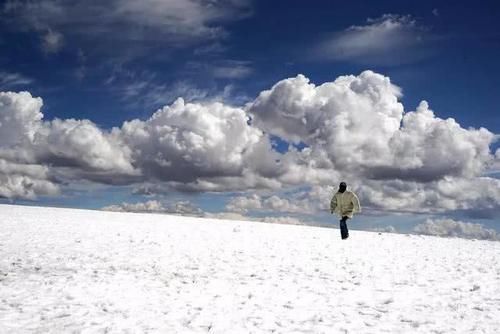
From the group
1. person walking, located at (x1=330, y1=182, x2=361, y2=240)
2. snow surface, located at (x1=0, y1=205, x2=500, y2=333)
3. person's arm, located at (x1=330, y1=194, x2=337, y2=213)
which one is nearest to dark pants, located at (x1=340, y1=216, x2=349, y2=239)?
person walking, located at (x1=330, y1=182, x2=361, y2=240)

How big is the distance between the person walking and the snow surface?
331cm

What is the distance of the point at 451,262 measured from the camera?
1609cm

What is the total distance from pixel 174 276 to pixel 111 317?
161 inches

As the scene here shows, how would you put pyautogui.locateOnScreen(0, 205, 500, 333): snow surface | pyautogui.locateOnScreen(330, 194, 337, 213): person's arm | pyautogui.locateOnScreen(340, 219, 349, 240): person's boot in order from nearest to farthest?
1. pyautogui.locateOnScreen(0, 205, 500, 333): snow surface
2. pyautogui.locateOnScreen(340, 219, 349, 240): person's boot
3. pyautogui.locateOnScreen(330, 194, 337, 213): person's arm

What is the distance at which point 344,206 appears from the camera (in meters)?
24.1

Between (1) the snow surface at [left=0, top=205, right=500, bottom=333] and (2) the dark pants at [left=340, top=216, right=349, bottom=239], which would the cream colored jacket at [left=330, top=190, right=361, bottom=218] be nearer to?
(2) the dark pants at [left=340, top=216, right=349, bottom=239]

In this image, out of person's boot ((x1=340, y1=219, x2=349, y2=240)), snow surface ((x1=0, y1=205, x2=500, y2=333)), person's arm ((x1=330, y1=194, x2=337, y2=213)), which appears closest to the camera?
snow surface ((x1=0, y1=205, x2=500, y2=333))

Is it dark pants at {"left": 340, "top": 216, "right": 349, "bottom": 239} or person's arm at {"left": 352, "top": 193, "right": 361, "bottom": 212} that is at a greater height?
person's arm at {"left": 352, "top": 193, "right": 361, "bottom": 212}

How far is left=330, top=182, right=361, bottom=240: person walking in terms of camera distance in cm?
2402

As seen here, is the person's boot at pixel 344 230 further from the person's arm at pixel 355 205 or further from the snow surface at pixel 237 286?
the snow surface at pixel 237 286

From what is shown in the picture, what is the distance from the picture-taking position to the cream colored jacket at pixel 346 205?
946 inches

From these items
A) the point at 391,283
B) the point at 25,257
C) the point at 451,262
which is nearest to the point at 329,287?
the point at 391,283

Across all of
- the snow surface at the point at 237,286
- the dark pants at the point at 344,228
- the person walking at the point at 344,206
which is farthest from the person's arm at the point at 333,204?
the snow surface at the point at 237,286

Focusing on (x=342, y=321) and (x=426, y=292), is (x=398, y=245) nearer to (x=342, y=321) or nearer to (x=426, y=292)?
(x=426, y=292)
